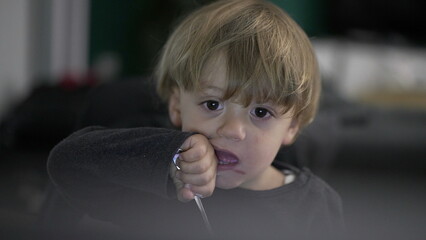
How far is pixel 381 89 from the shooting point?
281 cm

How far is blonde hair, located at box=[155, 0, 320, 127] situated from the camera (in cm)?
58

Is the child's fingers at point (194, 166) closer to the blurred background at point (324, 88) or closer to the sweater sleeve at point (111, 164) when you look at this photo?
the sweater sleeve at point (111, 164)

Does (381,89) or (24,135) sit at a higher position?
(24,135)

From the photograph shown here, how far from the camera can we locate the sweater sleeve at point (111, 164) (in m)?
0.52

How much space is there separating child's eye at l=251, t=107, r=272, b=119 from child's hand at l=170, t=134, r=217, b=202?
7 centimetres

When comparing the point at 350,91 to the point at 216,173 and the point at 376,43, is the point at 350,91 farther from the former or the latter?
the point at 216,173

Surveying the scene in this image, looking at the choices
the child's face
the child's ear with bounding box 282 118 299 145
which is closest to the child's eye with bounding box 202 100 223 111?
the child's face

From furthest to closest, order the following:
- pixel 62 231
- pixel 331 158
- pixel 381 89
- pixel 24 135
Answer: pixel 381 89 < pixel 24 135 < pixel 331 158 < pixel 62 231

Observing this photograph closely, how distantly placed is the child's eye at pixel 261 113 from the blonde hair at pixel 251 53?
0.05 ft

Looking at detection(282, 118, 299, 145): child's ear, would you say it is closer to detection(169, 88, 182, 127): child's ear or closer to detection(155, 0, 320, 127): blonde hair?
detection(155, 0, 320, 127): blonde hair

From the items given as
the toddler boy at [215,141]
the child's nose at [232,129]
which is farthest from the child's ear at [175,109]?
the child's nose at [232,129]

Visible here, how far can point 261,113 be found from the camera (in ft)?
1.97

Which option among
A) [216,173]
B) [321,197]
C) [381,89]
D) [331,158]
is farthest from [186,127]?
[381,89]

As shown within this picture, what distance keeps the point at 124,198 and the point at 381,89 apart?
2374 millimetres
